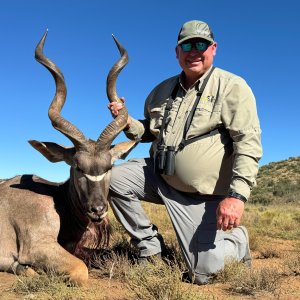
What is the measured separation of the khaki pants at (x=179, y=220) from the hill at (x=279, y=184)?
23991 millimetres

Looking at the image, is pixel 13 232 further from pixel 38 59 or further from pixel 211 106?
pixel 211 106

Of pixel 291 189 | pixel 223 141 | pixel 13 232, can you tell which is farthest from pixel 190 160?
pixel 291 189

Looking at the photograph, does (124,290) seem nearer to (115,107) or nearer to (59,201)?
(59,201)

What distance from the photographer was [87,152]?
216 inches

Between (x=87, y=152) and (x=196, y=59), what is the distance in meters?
1.79

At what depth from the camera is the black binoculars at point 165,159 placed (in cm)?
540

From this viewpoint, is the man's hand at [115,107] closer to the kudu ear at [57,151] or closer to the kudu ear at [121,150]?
the kudu ear at [121,150]

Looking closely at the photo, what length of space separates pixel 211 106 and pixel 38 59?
238cm

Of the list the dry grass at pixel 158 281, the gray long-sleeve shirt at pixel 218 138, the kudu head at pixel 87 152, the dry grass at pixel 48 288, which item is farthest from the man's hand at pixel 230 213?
the dry grass at pixel 48 288

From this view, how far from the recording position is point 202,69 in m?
5.72

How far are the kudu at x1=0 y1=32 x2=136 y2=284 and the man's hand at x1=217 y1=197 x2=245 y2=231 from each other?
128cm

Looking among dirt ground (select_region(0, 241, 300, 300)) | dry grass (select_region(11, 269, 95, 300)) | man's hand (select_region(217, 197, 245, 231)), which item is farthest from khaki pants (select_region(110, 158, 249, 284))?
dry grass (select_region(11, 269, 95, 300))

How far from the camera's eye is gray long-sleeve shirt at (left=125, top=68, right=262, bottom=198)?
16.5 ft

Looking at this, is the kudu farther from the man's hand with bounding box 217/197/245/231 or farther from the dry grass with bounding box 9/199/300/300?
the man's hand with bounding box 217/197/245/231
